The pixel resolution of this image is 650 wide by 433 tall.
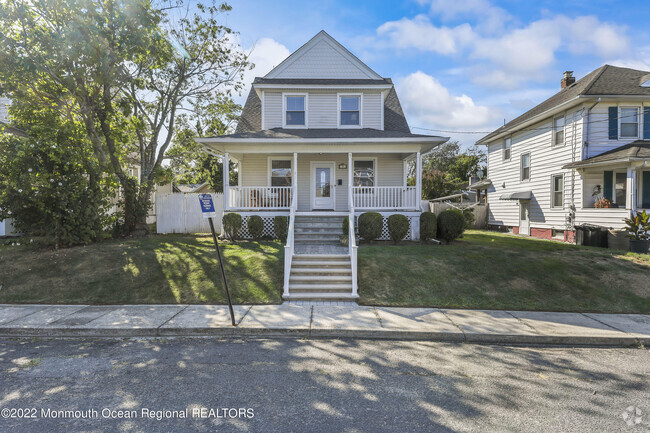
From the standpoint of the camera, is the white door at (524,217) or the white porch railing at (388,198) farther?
the white door at (524,217)

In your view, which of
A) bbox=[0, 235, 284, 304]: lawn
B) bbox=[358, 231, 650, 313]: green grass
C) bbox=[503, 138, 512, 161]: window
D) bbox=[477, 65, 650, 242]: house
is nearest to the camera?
bbox=[358, 231, 650, 313]: green grass

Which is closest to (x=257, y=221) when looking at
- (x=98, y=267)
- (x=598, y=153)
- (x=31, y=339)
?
(x=98, y=267)

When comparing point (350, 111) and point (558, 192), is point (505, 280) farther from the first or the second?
point (558, 192)

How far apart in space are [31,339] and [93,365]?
205 centimetres

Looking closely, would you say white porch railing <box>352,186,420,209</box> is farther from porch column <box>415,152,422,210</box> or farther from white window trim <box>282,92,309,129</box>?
white window trim <box>282,92,309,129</box>

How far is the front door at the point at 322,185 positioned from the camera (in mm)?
14086

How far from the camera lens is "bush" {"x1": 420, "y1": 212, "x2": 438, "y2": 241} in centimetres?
1148

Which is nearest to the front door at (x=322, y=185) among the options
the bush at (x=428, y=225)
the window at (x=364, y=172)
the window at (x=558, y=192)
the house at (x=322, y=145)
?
the house at (x=322, y=145)

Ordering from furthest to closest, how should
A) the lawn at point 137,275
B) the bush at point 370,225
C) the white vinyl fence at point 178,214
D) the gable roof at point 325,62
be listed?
the white vinyl fence at point 178,214
the gable roof at point 325,62
the bush at point 370,225
the lawn at point 137,275

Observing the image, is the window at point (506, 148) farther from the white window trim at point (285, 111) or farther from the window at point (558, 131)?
the white window trim at point (285, 111)

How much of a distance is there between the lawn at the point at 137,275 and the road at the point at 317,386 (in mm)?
2105

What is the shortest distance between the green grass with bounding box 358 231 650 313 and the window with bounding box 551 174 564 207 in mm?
5948

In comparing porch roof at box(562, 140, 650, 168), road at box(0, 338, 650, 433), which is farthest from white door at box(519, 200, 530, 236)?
road at box(0, 338, 650, 433)

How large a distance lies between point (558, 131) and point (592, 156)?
2.21 m
